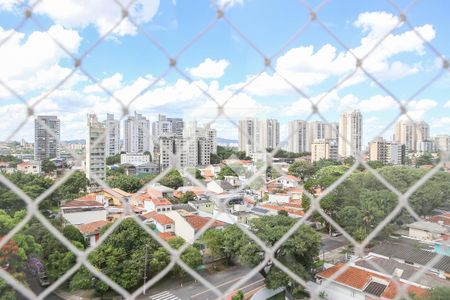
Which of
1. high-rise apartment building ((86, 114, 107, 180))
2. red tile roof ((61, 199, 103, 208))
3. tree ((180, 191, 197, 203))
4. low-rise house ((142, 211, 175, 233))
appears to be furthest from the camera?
tree ((180, 191, 197, 203))

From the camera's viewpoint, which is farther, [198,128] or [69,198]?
[69,198]

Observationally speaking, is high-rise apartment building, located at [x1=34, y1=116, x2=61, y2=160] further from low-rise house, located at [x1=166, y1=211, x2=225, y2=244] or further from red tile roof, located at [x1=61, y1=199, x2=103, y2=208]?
red tile roof, located at [x1=61, y1=199, x2=103, y2=208]

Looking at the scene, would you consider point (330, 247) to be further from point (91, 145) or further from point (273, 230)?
point (91, 145)

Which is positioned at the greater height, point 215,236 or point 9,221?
point 9,221

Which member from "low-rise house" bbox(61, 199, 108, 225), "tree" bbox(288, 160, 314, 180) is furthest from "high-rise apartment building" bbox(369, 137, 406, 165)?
"tree" bbox(288, 160, 314, 180)

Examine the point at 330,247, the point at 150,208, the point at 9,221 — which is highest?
the point at 9,221

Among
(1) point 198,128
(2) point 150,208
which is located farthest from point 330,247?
(1) point 198,128

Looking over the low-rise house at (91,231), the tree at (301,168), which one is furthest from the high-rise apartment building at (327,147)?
the low-rise house at (91,231)
